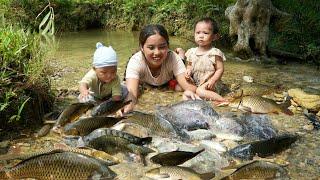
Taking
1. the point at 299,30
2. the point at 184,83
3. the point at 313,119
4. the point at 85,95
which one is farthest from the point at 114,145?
the point at 299,30

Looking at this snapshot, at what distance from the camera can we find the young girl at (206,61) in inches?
254

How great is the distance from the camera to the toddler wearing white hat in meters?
5.39

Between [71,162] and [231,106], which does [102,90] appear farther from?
[71,162]

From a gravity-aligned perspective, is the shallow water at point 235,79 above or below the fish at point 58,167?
below

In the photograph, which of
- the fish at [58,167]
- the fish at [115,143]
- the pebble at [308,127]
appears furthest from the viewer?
the pebble at [308,127]

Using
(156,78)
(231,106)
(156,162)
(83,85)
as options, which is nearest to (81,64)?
(156,78)

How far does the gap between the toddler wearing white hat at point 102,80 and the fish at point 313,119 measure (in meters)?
2.42

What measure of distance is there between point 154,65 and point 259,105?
5.51 feet

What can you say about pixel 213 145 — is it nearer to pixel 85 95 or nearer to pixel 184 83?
pixel 85 95

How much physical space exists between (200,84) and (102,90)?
161 centimetres

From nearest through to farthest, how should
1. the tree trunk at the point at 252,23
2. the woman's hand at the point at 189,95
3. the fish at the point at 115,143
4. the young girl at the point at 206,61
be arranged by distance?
the fish at the point at 115,143 → the woman's hand at the point at 189,95 → the young girl at the point at 206,61 → the tree trunk at the point at 252,23

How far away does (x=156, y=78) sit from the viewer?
6562 mm

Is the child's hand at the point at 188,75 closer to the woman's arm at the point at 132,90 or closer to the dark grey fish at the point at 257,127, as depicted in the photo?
the woman's arm at the point at 132,90

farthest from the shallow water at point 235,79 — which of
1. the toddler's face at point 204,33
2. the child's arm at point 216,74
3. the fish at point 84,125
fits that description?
the toddler's face at point 204,33
